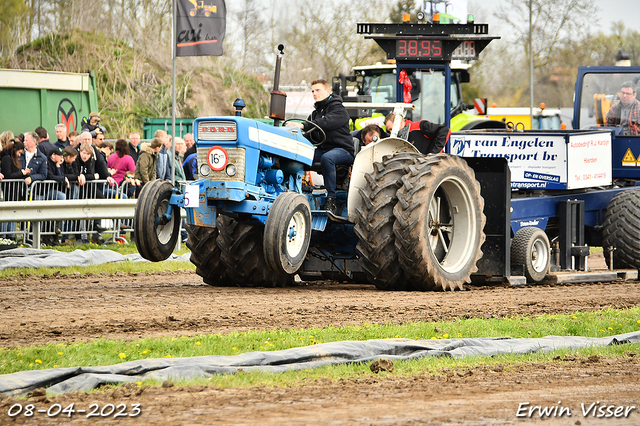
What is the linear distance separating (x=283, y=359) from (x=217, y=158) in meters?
3.70

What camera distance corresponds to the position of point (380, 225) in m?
8.98

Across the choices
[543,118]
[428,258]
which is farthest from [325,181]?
[543,118]

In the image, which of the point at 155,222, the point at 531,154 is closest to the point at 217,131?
the point at 155,222

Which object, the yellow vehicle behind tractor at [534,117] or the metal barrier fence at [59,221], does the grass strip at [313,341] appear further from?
the yellow vehicle behind tractor at [534,117]

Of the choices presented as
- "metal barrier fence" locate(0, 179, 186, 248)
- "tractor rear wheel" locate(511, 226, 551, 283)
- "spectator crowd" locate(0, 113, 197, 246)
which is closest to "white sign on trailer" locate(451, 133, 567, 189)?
"tractor rear wheel" locate(511, 226, 551, 283)

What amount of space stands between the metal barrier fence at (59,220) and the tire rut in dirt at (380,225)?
597 centimetres

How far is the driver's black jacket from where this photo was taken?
9.55 metres

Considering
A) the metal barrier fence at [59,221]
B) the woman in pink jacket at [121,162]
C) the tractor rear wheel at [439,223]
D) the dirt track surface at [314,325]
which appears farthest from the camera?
the woman in pink jacket at [121,162]

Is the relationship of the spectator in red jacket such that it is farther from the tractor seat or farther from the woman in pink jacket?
the woman in pink jacket

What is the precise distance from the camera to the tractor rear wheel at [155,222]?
852cm

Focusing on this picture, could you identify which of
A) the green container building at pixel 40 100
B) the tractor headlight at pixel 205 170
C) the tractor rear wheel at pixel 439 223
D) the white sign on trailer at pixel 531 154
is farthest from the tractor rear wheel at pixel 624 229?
the green container building at pixel 40 100

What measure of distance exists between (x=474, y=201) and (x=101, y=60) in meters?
26.9

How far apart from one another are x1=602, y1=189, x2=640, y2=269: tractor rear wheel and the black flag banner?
628 centimetres

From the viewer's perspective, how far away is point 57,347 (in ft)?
18.8
